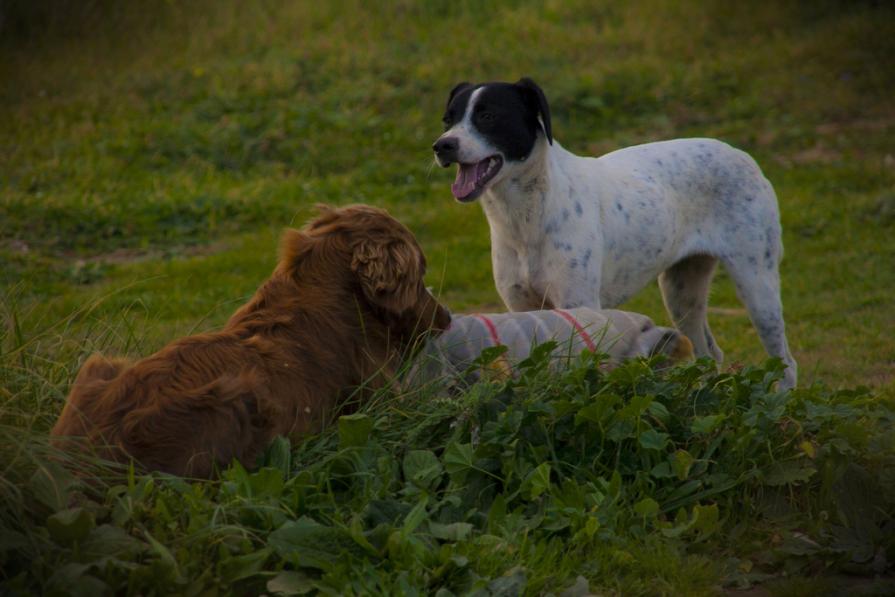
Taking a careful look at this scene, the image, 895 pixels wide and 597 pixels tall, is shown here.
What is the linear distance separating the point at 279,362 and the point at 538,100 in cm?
233

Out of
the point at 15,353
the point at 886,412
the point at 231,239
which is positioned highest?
the point at 15,353

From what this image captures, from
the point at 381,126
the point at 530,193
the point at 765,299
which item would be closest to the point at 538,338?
the point at 530,193

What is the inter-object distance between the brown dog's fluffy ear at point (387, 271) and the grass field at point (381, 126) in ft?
5.73

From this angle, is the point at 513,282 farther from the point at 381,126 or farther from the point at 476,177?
the point at 381,126

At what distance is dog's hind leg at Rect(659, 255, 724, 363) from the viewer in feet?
23.2

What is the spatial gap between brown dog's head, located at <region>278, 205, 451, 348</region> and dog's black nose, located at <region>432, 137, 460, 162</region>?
3.50 ft

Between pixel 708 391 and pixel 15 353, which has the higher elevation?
pixel 15 353

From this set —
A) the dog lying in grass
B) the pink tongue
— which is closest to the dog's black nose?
the pink tongue

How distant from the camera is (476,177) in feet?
20.0

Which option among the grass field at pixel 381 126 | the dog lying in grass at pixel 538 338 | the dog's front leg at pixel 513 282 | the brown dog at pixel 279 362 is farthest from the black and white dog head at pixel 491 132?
the grass field at pixel 381 126

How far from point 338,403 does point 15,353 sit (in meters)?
1.32

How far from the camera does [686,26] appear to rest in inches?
635

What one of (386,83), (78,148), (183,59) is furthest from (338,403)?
(183,59)

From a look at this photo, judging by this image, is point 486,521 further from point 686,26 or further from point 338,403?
point 686,26
